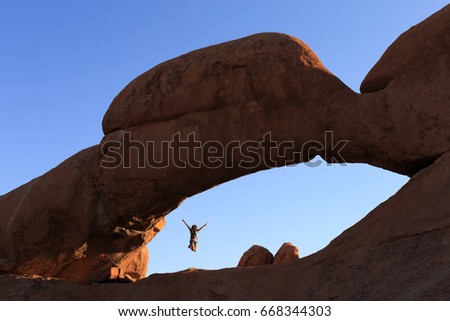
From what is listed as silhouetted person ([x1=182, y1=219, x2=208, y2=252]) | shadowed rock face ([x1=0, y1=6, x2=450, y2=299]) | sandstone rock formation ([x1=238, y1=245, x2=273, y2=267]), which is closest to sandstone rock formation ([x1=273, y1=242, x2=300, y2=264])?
sandstone rock formation ([x1=238, y1=245, x2=273, y2=267])

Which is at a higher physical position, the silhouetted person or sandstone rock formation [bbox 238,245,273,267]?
the silhouetted person

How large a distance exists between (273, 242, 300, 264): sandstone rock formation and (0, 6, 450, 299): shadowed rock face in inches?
232

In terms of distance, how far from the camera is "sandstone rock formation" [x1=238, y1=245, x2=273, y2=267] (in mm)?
17484

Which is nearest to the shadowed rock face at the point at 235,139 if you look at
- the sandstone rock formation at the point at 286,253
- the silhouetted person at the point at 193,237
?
the silhouetted person at the point at 193,237

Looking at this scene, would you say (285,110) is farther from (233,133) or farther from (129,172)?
(129,172)

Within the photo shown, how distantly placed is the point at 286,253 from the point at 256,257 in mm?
950

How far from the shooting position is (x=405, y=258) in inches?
297

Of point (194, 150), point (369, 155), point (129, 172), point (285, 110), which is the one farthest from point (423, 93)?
point (129, 172)

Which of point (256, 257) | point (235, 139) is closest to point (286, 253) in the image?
point (256, 257)

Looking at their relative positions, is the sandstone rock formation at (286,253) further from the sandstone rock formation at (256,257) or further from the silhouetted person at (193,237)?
the silhouetted person at (193,237)

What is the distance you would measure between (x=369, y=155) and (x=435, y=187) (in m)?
1.44

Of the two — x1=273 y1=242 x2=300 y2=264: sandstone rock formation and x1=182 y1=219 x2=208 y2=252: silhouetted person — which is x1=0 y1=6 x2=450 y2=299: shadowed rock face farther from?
x1=273 y1=242 x2=300 y2=264: sandstone rock formation

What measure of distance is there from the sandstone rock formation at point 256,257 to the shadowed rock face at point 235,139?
5.44 metres

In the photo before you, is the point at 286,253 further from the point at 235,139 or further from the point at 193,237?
the point at 235,139
